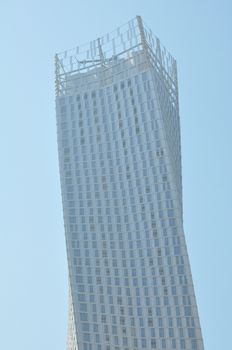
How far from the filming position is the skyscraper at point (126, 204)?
454 ft

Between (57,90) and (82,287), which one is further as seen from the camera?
(57,90)

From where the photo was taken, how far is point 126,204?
488 feet

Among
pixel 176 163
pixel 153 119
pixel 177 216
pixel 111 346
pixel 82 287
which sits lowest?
pixel 111 346

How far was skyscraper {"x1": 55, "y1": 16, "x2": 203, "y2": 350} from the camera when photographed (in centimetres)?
13838

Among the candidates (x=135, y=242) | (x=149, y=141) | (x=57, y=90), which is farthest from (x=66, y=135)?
(x=135, y=242)

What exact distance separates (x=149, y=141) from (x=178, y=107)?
21929 millimetres

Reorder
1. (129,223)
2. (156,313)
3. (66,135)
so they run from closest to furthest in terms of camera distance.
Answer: (156,313) < (129,223) < (66,135)

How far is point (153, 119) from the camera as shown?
148000mm

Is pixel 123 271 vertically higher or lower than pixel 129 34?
lower

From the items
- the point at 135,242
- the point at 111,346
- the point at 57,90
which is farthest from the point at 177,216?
the point at 57,90

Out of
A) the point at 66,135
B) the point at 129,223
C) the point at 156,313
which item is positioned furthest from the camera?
the point at 66,135

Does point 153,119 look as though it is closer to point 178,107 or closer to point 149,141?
point 149,141

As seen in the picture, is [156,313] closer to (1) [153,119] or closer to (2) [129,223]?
(2) [129,223]

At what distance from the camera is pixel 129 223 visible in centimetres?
14700
